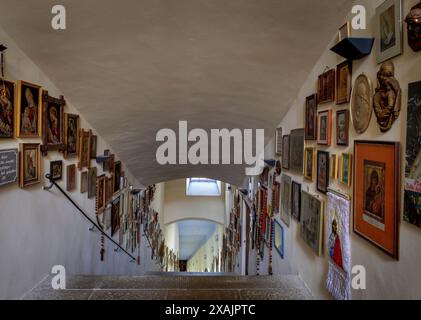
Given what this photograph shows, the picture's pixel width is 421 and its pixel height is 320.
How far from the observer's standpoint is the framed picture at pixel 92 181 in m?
3.91

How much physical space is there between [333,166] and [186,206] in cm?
856

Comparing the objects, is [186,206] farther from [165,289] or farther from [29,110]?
[29,110]

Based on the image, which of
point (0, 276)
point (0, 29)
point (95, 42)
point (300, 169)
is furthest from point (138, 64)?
point (0, 276)

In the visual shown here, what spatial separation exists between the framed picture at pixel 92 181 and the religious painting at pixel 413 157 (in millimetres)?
3137

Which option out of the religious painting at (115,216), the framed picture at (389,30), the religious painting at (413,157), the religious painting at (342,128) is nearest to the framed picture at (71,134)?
the religious painting at (115,216)

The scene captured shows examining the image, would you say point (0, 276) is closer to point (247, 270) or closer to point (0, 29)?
point (0, 29)

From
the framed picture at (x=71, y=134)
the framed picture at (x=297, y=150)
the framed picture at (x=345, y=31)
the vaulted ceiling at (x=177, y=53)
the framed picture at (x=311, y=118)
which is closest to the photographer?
the framed picture at (x=345, y=31)

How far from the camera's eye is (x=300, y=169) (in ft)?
10.3

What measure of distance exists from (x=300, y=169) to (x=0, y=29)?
2392 mm

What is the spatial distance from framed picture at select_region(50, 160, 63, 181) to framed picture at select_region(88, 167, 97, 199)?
73cm

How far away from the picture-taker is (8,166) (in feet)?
7.51

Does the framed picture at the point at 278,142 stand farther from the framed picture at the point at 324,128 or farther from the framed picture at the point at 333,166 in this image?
the framed picture at the point at 333,166

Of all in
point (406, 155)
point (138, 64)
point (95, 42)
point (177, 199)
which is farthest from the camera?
point (177, 199)
